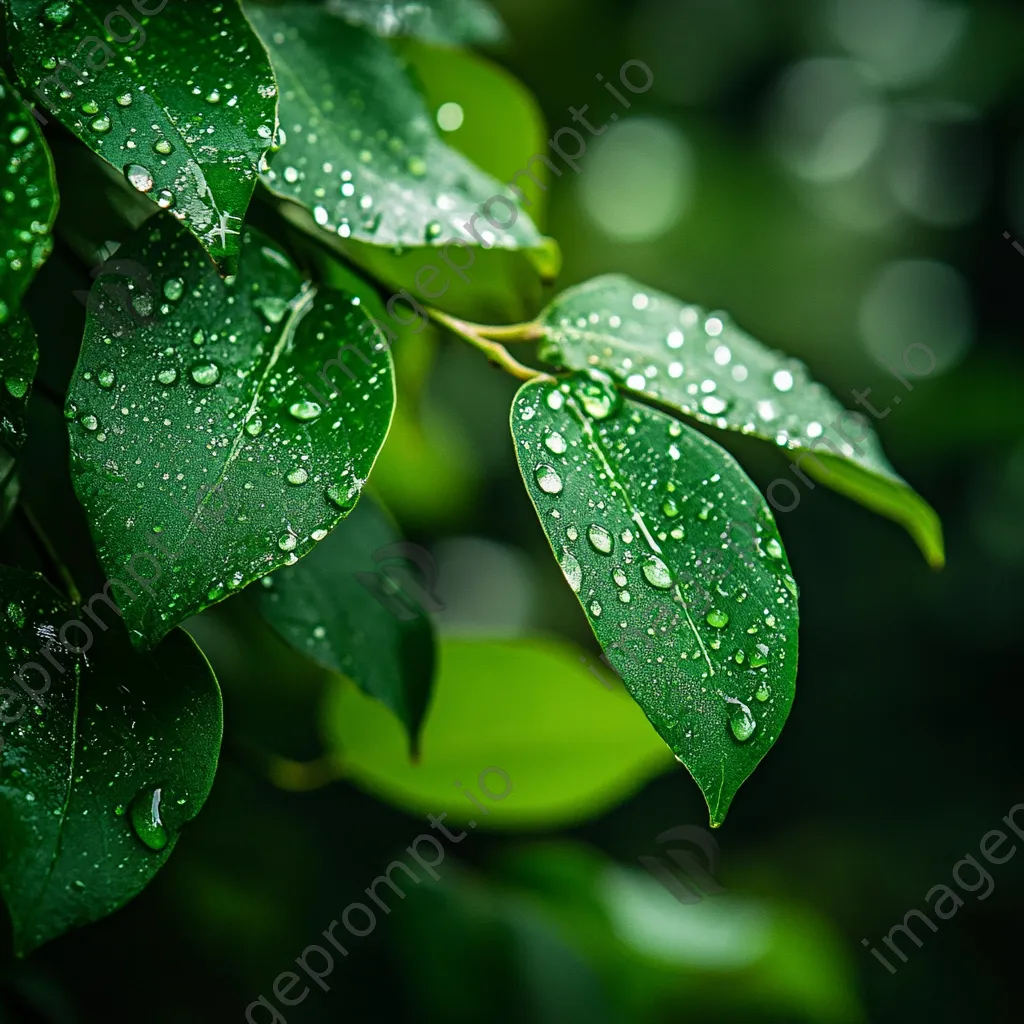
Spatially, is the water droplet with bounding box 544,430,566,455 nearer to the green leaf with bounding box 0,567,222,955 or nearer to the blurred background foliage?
the green leaf with bounding box 0,567,222,955

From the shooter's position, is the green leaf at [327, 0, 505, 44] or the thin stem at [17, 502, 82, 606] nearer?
the thin stem at [17, 502, 82, 606]

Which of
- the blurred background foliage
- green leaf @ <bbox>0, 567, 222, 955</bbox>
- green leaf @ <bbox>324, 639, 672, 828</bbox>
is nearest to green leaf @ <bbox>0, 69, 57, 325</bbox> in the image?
green leaf @ <bbox>0, 567, 222, 955</bbox>

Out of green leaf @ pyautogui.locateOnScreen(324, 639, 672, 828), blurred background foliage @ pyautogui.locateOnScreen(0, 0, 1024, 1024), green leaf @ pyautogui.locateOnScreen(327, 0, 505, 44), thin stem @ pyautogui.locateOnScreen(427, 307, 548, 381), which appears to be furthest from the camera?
blurred background foliage @ pyautogui.locateOnScreen(0, 0, 1024, 1024)

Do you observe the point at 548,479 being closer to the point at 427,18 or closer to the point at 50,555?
the point at 50,555

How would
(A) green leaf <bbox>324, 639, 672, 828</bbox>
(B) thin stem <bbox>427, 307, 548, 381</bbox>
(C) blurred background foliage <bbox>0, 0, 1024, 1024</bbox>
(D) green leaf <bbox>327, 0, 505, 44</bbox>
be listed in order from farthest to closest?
(C) blurred background foliage <bbox>0, 0, 1024, 1024</bbox> < (A) green leaf <bbox>324, 639, 672, 828</bbox> < (D) green leaf <bbox>327, 0, 505, 44</bbox> < (B) thin stem <bbox>427, 307, 548, 381</bbox>

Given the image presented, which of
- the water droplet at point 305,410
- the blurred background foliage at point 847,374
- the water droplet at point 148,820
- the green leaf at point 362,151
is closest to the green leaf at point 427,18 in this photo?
the green leaf at point 362,151

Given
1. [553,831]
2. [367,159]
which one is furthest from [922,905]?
[367,159]

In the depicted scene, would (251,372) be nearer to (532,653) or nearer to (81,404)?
(81,404)

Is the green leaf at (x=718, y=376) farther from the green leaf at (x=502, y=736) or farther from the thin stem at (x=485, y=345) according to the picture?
the green leaf at (x=502, y=736)
